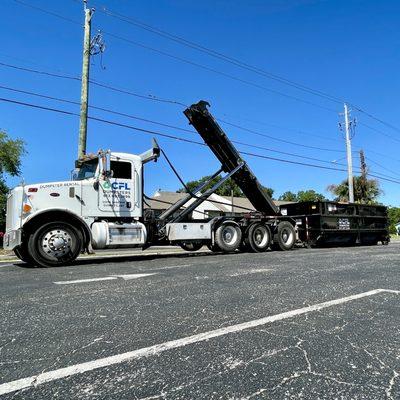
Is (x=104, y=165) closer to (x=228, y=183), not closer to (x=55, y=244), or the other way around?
(x=55, y=244)

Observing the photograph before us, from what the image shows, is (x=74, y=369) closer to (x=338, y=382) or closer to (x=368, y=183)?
(x=338, y=382)

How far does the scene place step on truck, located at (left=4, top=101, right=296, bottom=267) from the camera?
10695 mm

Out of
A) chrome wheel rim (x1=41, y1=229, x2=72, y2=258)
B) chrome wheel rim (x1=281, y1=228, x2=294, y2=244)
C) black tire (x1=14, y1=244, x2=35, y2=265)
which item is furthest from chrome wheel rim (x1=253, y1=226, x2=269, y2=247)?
black tire (x1=14, y1=244, x2=35, y2=265)

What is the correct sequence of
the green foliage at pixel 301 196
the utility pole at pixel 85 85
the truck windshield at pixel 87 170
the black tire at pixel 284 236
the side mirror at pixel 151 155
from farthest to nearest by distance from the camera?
the green foliage at pixel 301 196, the utility pole at pixel 85 85, the black tire at pixel 284 236, the side mirror at pixel 151 155, the truck windshield at pixel 87 170

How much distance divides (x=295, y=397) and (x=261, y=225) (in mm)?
13477

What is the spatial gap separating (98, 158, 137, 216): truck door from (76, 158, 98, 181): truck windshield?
48cm

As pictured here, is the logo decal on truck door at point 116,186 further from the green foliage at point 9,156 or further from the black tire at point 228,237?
the green foliage at point 9,156

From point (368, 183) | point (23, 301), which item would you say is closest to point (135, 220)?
point (23, 301)

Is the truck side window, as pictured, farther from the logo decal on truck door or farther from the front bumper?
the front bumper

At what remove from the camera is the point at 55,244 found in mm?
10648

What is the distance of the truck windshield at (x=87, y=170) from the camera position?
474 inches

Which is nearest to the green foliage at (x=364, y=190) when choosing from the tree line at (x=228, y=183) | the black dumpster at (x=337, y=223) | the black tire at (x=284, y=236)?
the tree line at (x=228, y=183)

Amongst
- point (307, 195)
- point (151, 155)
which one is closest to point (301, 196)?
point (307, 195)

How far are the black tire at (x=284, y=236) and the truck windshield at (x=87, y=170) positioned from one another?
798cm
